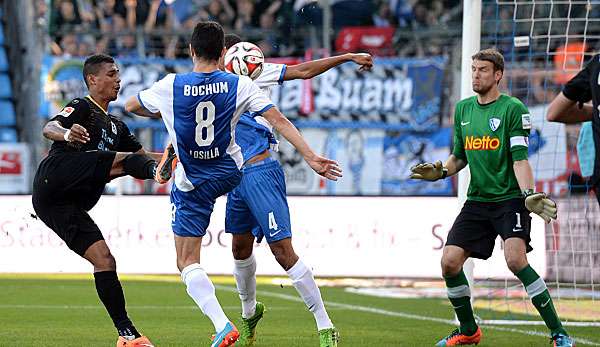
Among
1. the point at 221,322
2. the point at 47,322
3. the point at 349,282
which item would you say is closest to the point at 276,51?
the point at 349,282

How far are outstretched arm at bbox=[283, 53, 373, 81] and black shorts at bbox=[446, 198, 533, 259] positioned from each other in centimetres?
141

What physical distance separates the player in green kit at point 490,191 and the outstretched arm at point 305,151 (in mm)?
1724

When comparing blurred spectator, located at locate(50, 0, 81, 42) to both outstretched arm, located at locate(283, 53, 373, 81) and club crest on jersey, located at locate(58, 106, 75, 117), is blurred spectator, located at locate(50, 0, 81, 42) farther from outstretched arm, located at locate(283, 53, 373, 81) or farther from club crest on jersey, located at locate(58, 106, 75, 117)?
outstretched arm, located at locate(283, 53, 373, 81)

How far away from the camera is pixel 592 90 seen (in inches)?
269

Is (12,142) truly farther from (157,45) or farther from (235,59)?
(235,59)

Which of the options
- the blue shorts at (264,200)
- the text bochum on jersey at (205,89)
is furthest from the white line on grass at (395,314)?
the text bochum on jersey at (205,89)

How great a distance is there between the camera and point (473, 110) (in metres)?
8.77

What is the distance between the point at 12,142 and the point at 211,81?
15843mm

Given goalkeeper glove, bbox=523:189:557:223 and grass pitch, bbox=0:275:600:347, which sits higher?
goalkeeper glove, bbox=523:189:557:223

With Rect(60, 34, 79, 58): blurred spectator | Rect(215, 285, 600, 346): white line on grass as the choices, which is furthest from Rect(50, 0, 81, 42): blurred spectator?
Rect(215, 285, 600, 346): white line on grass

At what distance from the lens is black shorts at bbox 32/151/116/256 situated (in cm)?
810

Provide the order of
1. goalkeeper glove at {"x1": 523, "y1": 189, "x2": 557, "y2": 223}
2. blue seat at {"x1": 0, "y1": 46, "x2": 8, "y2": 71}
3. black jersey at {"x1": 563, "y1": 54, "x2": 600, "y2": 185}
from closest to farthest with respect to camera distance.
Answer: black jersey at {"x1": 563, "y1": 54, "x2": 600, "y2": 185}, goalkeeper glove at {"x1": 523, "y1": 189, "x2": 557, "y2": 223}, blue seat at {"x1": 0, "y1": 46, "x2": 8, "y2": 71}

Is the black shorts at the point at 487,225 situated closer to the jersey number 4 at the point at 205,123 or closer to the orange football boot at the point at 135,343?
the jersey number 4 at the point at 205,123

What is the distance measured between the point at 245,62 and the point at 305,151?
63.2 inches
